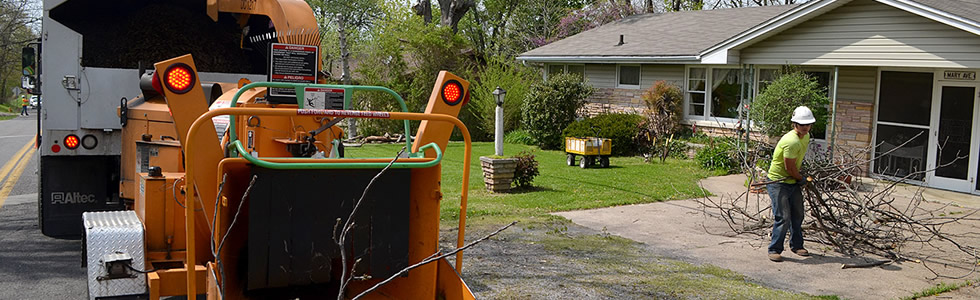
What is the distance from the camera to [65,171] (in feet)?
26.0

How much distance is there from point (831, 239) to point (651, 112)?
10641 mm

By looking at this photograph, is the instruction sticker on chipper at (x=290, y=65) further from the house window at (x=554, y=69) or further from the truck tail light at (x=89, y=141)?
the house window at (x=554, y=69)

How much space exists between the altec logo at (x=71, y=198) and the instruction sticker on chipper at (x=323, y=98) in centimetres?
462

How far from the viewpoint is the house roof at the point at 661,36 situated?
63.6ft

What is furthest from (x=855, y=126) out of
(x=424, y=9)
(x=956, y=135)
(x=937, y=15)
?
(x=424, y=9)

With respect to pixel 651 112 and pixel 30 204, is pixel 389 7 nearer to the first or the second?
pixel 651 112

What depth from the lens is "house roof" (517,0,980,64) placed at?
12.6 meters

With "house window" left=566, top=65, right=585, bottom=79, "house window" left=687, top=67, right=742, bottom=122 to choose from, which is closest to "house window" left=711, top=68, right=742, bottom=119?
"house window" left=687, top=67, right=742, bottom=122

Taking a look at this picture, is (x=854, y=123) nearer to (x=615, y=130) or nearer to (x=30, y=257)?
(x=615, y=130)

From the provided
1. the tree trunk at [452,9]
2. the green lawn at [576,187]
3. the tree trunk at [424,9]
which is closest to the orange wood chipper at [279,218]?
the green lawn at [576,187]

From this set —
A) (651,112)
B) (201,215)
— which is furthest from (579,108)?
(201,215)

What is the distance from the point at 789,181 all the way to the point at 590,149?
8039 millimetres

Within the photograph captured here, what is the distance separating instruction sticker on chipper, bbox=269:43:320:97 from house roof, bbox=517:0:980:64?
10.4m

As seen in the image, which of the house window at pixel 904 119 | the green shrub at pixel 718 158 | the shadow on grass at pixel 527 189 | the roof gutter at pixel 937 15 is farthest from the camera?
the green shrub at pixel 718 158
